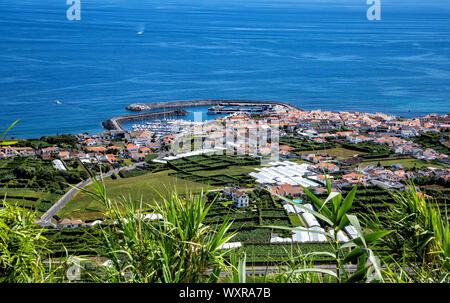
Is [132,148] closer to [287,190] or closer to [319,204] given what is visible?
[287,190]

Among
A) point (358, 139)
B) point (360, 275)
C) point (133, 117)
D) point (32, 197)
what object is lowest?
point (32, 197)

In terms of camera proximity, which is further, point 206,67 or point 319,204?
point 206,67

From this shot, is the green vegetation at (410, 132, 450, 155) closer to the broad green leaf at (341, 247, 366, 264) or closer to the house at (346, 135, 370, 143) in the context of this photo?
the house at (346, 135, 370, 143)

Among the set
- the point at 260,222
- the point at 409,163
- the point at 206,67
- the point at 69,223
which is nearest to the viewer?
the point at 260,222

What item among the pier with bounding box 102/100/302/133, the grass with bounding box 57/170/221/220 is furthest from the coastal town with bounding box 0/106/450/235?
the pier with bounding box 102/100/302/133

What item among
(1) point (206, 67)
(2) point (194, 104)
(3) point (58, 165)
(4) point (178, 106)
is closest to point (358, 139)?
(2) point (194, 104)

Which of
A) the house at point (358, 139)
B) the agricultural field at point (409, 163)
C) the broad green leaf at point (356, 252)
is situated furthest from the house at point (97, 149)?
the broad green leaf at point (356, 252)

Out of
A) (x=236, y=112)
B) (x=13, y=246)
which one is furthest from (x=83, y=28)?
(x=13, y=246)
